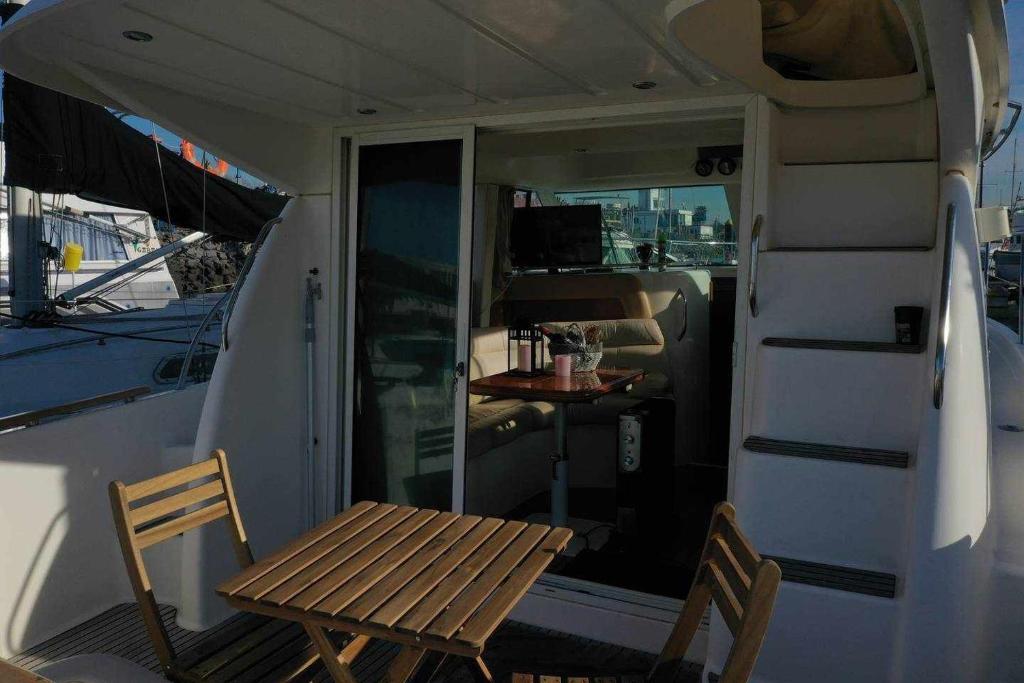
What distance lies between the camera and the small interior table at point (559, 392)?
140 inches

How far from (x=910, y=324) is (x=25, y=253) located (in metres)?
4.97

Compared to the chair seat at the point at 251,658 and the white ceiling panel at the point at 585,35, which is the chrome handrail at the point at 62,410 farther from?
the white ceiling panel at the point at 585,35

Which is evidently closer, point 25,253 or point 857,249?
point 857,249

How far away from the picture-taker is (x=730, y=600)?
5.65 feet

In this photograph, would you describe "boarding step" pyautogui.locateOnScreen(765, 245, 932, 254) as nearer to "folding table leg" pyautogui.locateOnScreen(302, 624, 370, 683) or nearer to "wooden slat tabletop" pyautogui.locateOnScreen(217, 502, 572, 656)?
"wooden slat tabletop" pyautogui.locateOnScreen(217, 502, 572, 656)

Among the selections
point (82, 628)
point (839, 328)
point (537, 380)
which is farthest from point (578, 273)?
point (82, 628)

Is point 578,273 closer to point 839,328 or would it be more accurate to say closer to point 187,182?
point 187,182

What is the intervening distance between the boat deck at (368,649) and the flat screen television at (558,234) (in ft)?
12.2

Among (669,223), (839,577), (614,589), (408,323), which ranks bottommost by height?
(614,589)

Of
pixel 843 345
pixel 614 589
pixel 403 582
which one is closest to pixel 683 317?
pixel 614 589

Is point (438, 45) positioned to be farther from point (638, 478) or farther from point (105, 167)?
point (638, 478)

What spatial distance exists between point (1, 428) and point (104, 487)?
0.49 metres

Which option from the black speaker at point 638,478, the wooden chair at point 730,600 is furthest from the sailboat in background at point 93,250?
the wooden chair at point 730,600

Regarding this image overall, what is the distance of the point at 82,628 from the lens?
3125 mm
